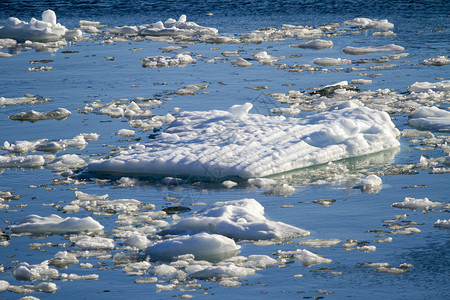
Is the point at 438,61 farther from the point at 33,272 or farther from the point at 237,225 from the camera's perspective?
the point at 33,272

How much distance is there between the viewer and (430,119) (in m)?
8.65

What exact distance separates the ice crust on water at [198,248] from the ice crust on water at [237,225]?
26 cm

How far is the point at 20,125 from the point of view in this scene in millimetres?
9188

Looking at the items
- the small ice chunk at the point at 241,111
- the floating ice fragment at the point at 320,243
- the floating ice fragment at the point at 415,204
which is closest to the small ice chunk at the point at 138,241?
the floating ice fragment at the point at 320,243

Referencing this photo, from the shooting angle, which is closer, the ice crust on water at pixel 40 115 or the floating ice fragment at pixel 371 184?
the floating ice fragment at pixel 371 184

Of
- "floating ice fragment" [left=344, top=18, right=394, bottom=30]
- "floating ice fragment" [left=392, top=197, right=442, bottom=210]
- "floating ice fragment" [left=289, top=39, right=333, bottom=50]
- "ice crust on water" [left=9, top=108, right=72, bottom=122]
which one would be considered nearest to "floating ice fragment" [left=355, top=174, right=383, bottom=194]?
"floating ice fragment" [left=392, top=197, right=442, bottom=210]

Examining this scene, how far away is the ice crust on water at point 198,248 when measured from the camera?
5.16 metres

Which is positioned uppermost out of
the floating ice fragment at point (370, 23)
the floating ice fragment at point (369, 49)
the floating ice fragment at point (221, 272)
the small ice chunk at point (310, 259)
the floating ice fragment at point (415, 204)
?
the floating ice fragment at point (370, 23)

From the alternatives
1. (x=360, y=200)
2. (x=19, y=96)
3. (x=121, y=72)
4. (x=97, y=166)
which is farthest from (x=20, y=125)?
(x=360, y=200)

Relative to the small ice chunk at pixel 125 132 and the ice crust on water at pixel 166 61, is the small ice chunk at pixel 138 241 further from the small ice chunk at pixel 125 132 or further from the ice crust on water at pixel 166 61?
the ice crust on water at pixel 166 61

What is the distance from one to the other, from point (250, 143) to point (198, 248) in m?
2.53

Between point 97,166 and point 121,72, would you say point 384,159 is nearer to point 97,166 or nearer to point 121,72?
point 97,166

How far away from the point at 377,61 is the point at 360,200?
21.2 feet

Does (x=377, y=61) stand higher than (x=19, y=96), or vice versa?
(x=377, y=61)
